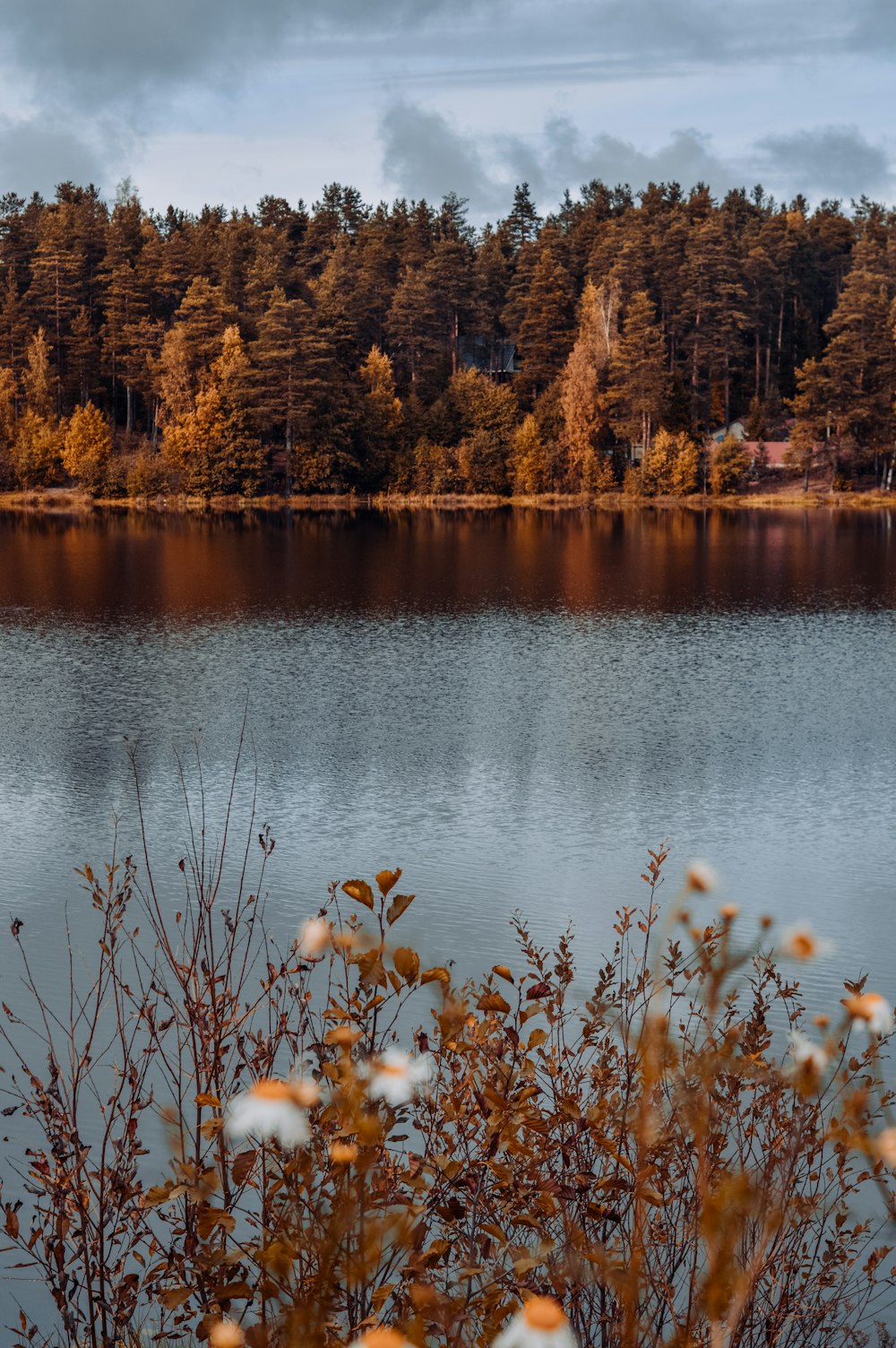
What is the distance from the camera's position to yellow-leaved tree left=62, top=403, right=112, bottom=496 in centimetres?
6384

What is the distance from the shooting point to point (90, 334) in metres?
71.2

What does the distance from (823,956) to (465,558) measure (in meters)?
27.8

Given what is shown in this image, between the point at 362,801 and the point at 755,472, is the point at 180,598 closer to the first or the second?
the point at 362,801

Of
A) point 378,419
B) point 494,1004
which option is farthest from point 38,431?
point 494,1004

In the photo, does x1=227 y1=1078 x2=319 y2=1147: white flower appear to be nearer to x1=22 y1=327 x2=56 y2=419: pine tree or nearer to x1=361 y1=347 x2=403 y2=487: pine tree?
x1=361 y1=347 x2=403 y2=487: pine tree

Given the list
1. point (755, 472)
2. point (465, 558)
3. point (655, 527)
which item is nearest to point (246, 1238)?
point (465, 558)

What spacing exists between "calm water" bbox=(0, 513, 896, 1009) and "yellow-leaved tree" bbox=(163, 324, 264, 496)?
3168 centimetres

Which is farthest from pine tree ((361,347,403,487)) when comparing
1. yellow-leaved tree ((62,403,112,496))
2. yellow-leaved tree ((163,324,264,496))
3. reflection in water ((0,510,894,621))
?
reflection in water ((0,510,894,621))

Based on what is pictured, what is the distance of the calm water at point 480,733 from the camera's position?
360 inches

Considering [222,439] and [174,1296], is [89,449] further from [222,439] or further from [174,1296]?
[174,1296]

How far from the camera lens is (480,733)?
14.2 metres

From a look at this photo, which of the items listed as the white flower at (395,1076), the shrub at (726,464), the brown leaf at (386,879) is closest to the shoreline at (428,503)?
the shrub at (726,464)

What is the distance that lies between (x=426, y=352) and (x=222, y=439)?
16199 millimetres

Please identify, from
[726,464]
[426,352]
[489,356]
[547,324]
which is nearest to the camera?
[726,464]
